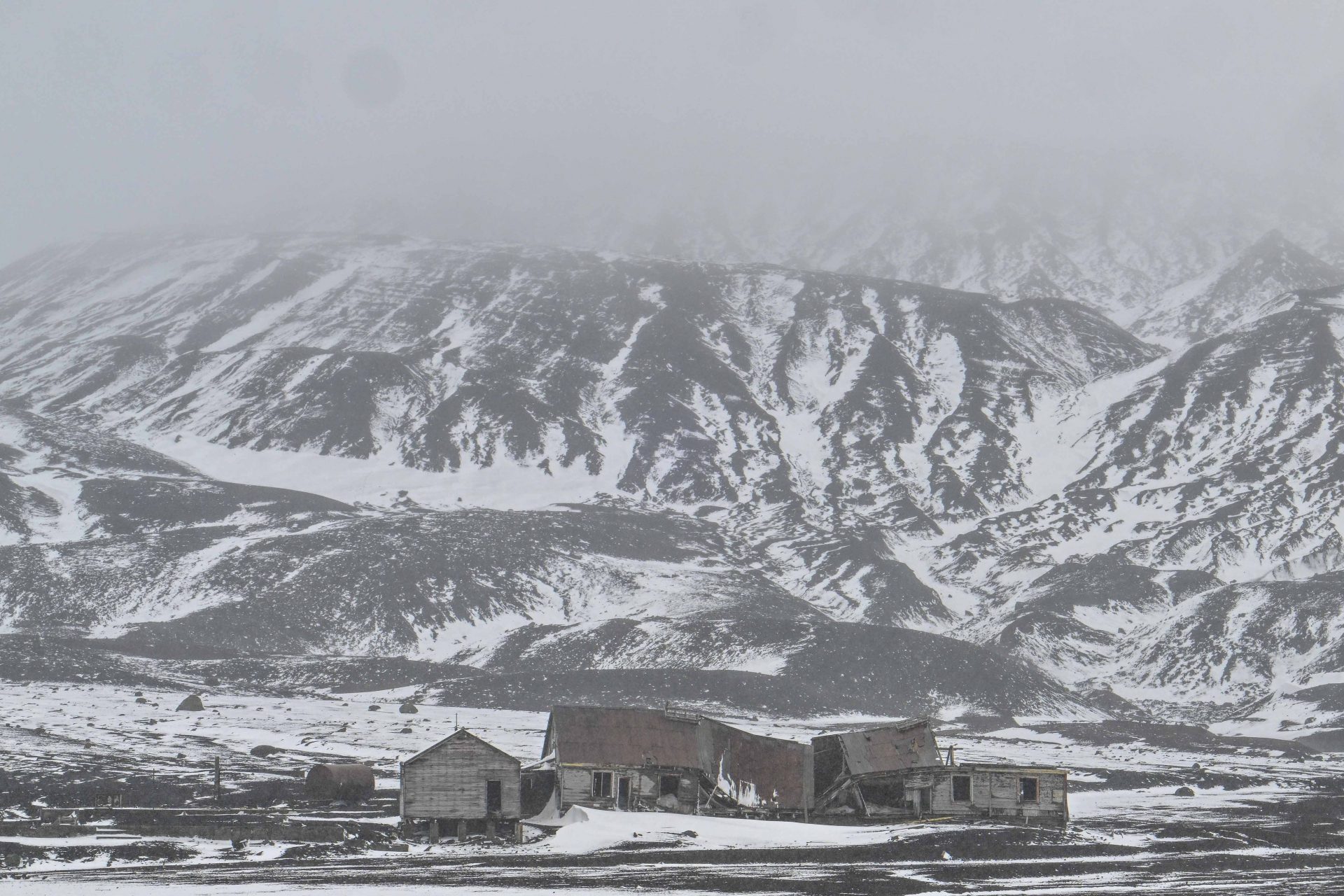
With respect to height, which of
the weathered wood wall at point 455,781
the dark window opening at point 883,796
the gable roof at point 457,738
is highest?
the gable roof at point 457,738

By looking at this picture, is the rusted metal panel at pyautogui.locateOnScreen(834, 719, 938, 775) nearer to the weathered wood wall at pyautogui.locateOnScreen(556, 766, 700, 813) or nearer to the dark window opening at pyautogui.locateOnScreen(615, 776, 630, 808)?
the weathered wood wall at pyautogui.locateOnScreen(556, 766, 700, 813)

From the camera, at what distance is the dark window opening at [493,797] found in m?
57.7

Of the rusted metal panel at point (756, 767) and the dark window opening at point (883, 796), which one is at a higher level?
the rusted metal panel at point (756, 767)

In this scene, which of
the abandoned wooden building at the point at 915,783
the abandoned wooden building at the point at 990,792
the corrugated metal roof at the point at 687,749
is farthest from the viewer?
the abandoned wooden building at the point at 915,783

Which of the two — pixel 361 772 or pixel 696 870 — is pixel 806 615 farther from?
pixel 696 870

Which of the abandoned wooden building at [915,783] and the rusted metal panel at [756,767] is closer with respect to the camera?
the abandoned wooden building at [915,783]

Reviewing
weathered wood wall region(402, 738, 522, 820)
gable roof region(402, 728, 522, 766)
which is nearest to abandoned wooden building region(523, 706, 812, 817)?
weathered wood wall region(402, 738, 522, 820)

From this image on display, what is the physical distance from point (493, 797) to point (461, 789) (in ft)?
4.51

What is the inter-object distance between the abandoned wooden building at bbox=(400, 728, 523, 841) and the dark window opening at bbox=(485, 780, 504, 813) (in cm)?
3

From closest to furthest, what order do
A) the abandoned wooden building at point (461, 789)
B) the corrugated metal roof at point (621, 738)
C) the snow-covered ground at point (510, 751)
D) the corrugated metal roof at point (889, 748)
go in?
1. the snow-covered ground at point (510, 751)
2. the abandoned wooden building at point (461, 789)
3. the corrugated metal roof at point (621, 738)
4. the corrugated metal roof at point (889, 748)

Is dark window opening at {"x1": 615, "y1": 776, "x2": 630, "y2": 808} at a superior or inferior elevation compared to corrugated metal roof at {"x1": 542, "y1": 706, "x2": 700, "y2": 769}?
inferior

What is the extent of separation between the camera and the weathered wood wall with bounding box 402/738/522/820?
56875mm

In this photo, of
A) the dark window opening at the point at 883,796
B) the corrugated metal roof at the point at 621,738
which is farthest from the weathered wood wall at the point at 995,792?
the corrugated metal roof at the point at 621,738

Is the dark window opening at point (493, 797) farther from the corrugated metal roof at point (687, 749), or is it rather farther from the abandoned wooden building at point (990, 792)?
the abandoned wooden building at point (990, 792)
